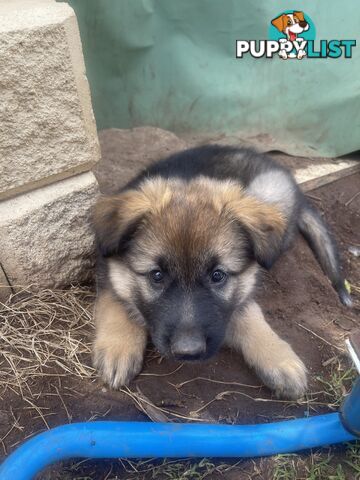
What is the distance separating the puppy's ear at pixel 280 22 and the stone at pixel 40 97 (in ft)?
6.17

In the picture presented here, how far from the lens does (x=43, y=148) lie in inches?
98.3

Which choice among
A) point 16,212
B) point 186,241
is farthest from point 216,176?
point 16,212

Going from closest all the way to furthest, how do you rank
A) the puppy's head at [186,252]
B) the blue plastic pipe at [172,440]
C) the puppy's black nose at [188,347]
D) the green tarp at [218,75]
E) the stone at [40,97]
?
the blue plastic pipe at [172,440] < the puppy's black nose at [188,347] < the puppy's head at [186,252] < the stone at [40,97] < the green tarp at [218,75]

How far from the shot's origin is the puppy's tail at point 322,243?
324cm

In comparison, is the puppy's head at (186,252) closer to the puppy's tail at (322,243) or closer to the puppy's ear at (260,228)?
the puppy's ear at (260,228)

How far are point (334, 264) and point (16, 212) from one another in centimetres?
196

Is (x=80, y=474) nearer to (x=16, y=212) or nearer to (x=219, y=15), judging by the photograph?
(x=16, y=212)

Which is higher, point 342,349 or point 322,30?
point 322,30

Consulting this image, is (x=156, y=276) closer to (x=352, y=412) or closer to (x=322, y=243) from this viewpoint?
(x=352, y=412)

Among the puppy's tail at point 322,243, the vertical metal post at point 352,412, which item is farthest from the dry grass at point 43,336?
the puppy's tail at point 322,243

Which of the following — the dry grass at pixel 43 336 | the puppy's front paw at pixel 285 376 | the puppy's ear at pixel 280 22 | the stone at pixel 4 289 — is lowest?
the puppy's front paw at pixel 285 376

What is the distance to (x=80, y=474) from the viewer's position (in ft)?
6.57

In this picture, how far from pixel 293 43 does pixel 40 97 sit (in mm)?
2256

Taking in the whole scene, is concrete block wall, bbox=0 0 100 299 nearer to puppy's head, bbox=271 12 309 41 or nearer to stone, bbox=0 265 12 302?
stone, bbox=0 265 12 302
